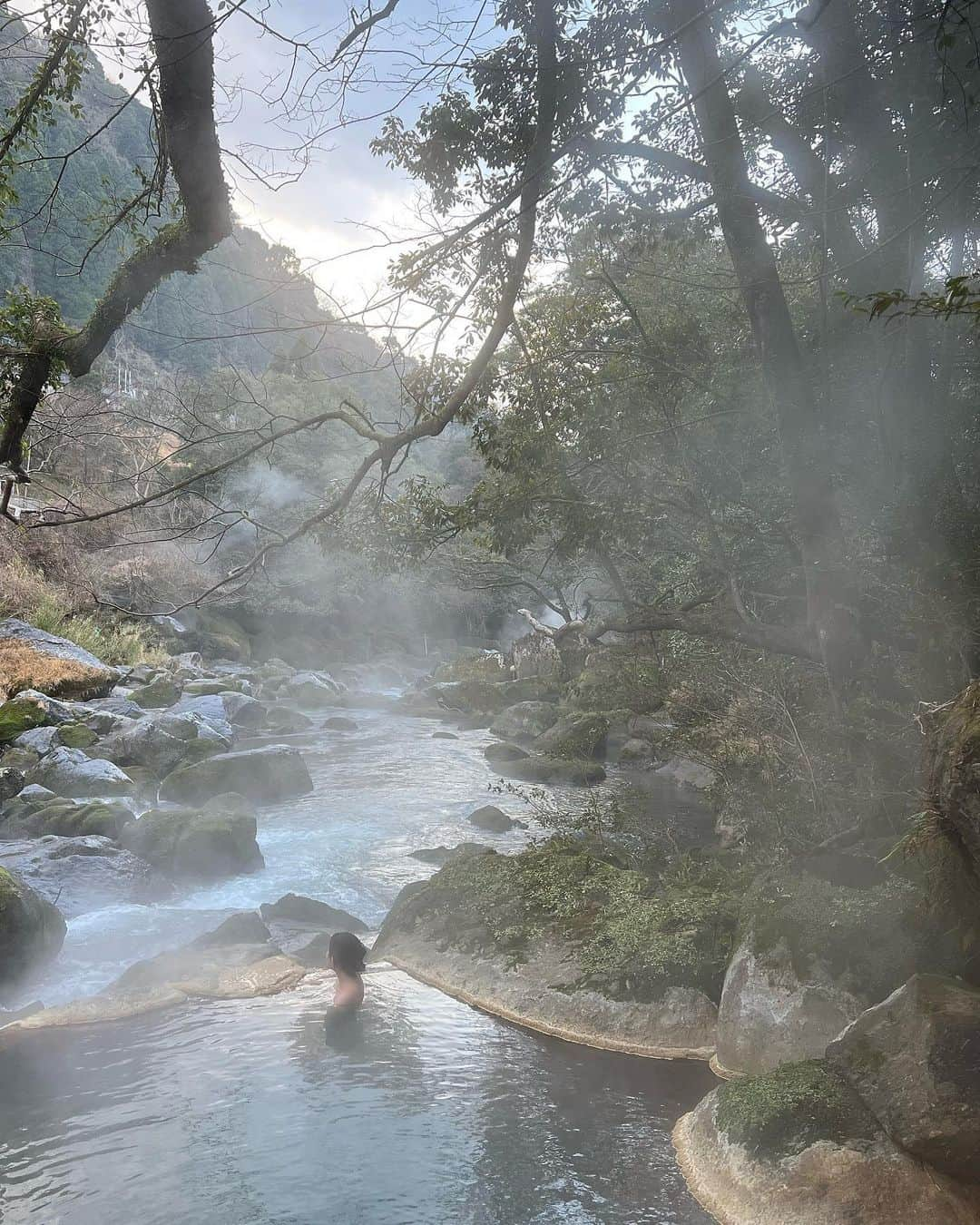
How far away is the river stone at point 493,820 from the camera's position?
12.7 m

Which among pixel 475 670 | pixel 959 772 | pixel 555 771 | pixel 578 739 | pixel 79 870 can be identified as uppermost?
pixel 959 772

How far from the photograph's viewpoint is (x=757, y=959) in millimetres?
5414

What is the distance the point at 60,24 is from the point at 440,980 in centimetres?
637

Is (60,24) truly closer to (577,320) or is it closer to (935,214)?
(577,320)

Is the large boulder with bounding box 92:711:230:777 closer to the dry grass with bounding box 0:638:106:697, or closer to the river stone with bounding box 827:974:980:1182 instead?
the dry grass with bounding box 0:638:106:697

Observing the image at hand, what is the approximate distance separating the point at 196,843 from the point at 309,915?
233 cm

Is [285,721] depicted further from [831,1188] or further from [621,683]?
[831,1188]

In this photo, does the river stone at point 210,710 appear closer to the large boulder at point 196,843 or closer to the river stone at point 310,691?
the large boulder at point 196,843

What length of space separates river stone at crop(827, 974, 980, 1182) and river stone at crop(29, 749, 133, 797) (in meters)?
11.3

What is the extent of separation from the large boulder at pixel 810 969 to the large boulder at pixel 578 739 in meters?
11.8

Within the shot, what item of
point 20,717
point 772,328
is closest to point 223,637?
point 20,717

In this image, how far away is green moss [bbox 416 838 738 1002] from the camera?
237 inches

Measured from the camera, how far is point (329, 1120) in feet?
15.7

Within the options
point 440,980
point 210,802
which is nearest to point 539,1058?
point 440,980
